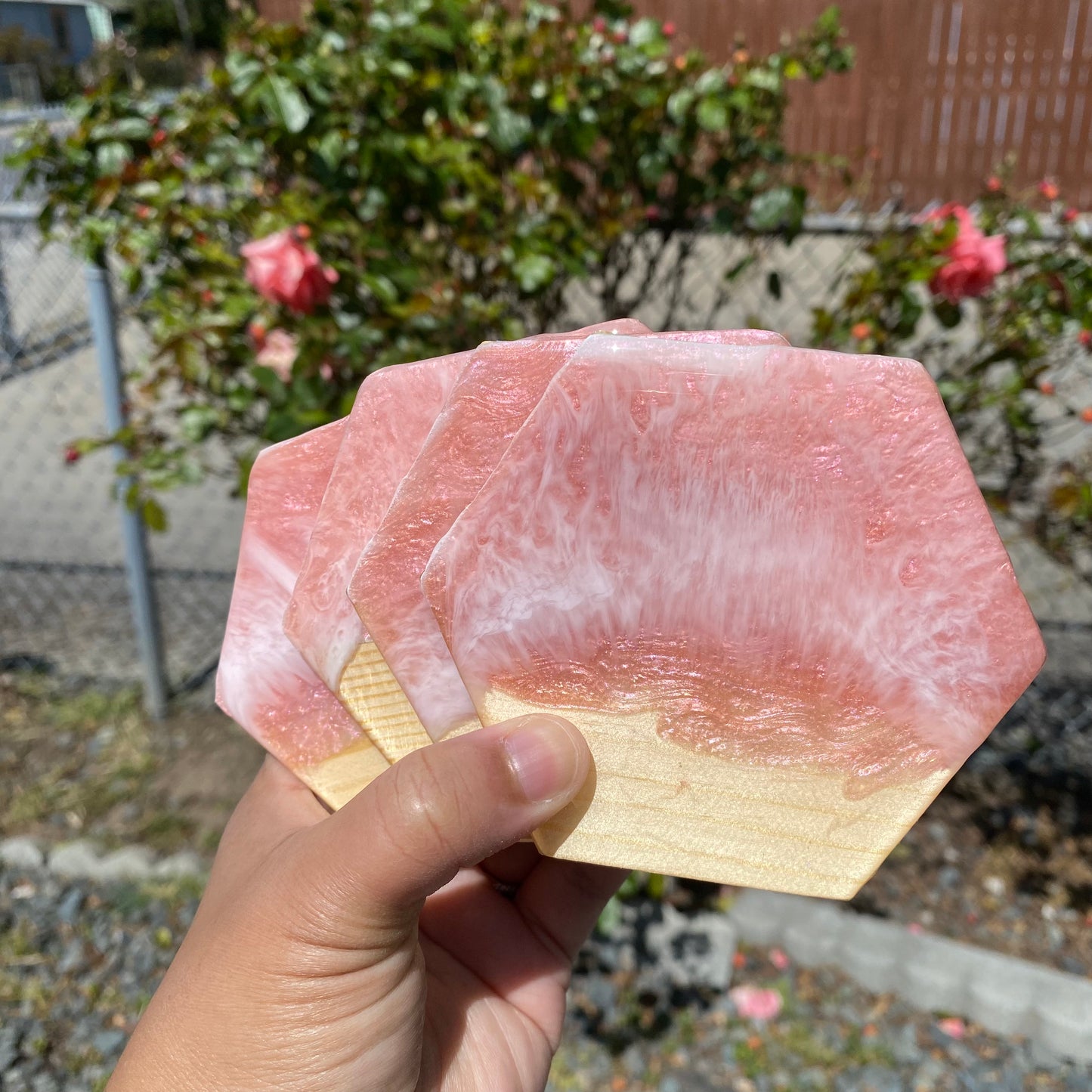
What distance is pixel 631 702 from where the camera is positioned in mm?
985

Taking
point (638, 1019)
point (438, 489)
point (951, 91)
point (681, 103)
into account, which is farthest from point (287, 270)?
point (951, 91)

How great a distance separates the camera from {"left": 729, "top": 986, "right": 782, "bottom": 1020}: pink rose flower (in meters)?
2.35

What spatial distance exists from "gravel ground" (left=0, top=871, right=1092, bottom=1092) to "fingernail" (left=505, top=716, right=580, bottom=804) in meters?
1.66

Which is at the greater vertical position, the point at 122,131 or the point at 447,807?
the point at 122,131

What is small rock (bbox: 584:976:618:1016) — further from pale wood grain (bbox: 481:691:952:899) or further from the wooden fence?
the wooden fence

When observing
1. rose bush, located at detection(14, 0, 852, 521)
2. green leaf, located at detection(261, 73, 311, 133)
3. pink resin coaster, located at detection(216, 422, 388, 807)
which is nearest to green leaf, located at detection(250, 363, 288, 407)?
rose bush, located at detection(14, 0, 852, 521)

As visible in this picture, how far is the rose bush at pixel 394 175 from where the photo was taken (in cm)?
209

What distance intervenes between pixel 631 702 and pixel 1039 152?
38.4 ft

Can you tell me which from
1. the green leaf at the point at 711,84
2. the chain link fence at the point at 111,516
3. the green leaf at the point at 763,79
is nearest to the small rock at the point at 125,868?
the chain link fence at the point at 111,516

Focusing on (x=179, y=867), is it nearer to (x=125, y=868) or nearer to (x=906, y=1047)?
(x=125, y=868)

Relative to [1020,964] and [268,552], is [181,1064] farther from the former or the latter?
[1020,964]

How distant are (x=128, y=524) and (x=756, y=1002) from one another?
2.62 meters

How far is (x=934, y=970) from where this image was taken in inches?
93.8

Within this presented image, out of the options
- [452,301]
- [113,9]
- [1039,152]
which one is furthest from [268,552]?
[113,9]
